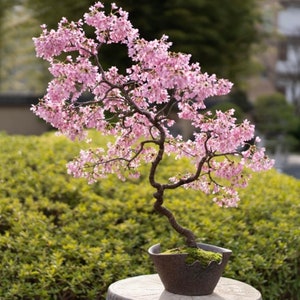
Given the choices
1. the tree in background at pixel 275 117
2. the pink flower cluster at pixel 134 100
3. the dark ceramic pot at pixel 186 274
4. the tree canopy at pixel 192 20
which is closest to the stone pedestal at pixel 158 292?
the dark ceramic pot at pixel 186 274

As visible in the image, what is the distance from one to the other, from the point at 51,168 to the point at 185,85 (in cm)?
433

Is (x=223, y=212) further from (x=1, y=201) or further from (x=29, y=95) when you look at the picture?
(x=29, y=95)

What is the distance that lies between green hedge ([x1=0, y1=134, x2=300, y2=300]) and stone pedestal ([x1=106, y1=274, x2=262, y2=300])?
73cm

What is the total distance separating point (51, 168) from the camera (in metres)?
8.52

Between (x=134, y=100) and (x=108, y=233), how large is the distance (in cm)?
202

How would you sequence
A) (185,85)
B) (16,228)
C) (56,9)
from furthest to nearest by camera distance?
(56,9)
(16,228)
(185,85)

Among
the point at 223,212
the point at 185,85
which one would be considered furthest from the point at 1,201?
the point at 185,85

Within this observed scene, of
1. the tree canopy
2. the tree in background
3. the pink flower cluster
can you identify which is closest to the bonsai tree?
the pink flower cluster

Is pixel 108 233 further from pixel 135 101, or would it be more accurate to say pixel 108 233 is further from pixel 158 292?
pixel 135 101

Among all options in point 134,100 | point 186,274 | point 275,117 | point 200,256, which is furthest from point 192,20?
point 186,274

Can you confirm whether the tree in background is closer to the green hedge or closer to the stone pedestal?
the green hedge

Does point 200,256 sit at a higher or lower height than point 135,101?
lower

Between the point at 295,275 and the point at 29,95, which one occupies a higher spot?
the point at 29,95

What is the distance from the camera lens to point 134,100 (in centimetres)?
495
